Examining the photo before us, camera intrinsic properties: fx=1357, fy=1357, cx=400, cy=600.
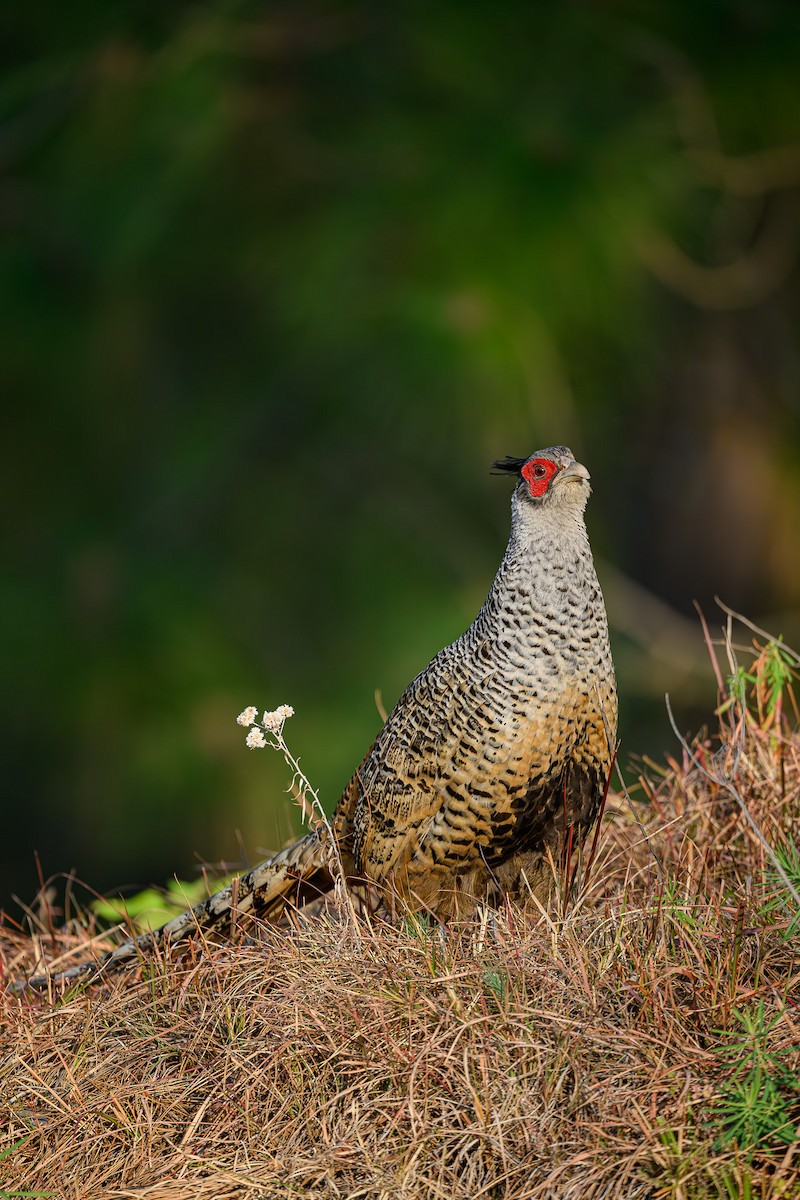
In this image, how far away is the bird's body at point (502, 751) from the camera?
2875mm

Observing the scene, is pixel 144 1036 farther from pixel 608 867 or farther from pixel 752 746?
pixel 752 746

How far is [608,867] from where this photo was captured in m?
3.09

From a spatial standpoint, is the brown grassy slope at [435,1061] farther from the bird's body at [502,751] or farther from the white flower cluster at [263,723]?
the white flower cluster at [263,723]

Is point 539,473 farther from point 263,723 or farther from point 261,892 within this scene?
point 261,892

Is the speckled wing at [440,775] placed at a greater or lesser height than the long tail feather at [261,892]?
greater

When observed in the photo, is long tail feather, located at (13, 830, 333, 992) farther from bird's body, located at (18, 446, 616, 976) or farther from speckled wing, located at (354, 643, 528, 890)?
speckled wing, located at (354, 643, 528, 890)

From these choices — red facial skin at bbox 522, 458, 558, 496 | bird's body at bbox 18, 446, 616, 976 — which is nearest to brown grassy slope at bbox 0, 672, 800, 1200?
bird's body at bbox 18, 446, 616, 976

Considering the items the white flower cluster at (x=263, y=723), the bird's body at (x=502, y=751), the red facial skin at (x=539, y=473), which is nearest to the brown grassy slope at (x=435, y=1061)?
the bird's body at (x=502, y=751)

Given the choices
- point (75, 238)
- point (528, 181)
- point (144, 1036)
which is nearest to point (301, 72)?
point (75, 238)

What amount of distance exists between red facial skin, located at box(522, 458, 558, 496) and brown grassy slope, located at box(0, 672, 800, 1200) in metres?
→ 0.85

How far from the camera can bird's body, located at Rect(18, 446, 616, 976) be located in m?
2.88

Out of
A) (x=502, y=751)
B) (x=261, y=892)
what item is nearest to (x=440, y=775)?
(x=502, y=751)

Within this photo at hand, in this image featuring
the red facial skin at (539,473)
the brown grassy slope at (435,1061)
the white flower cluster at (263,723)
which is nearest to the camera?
the brown grassy slope at (435,1061)

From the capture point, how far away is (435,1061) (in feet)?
7.32
